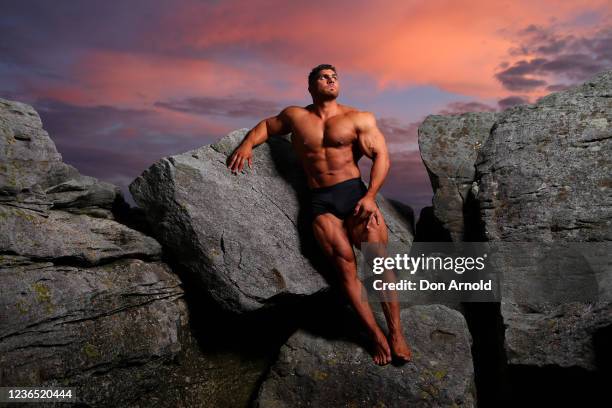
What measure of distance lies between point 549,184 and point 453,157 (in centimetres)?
104

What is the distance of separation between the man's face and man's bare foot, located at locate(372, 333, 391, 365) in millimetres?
2094

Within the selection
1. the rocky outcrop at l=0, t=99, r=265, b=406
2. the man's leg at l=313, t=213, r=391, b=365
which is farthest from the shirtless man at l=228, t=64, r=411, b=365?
the rocky outcrop at l=0, t=99, r=265, b=406

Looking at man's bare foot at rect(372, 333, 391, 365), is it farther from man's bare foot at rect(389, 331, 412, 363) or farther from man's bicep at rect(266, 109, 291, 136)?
man's bicep at rect(266, 109, 291, 136)

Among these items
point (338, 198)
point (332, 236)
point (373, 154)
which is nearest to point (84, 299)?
point (332, 236)

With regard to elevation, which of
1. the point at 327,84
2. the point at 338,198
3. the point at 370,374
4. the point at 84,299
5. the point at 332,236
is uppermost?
the point at 327,84

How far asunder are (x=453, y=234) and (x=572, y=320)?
1.53 m

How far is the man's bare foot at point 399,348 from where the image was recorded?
4.28m

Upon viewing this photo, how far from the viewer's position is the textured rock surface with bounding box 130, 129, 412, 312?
4.32 meters

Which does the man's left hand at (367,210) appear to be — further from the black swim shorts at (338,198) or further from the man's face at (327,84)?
the man's face at (327,84)

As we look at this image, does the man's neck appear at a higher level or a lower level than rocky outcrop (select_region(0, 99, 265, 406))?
higher

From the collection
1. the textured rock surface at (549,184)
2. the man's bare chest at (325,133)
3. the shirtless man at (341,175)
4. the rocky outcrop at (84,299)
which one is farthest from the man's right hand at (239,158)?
the textured rock surface at (549,184)

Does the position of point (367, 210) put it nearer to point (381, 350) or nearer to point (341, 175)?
point (341, 175)

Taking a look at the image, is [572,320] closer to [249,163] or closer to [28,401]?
[249,163]

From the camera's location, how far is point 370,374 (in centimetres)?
424
